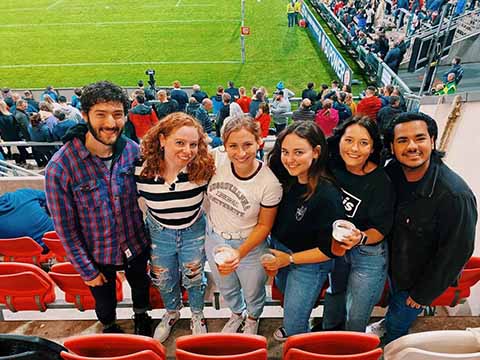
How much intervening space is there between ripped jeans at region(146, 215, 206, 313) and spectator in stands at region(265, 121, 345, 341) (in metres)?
0.45

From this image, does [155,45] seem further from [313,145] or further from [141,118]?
[313,145]

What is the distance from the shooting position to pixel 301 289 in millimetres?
2279

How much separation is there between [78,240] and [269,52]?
44.6 feet

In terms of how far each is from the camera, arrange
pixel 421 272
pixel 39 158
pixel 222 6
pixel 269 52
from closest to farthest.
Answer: pixel 421 272 < pixel 39 158 < pixel 269 52 < pixel 222 6

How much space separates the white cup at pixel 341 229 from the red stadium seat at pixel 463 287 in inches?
41.8

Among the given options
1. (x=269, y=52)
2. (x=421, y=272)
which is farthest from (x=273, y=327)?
(x=269, y=52)

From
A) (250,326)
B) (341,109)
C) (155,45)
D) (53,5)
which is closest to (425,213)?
(250,326)

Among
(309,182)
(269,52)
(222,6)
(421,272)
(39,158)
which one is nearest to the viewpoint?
(309,182)

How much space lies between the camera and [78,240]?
7.29 ft

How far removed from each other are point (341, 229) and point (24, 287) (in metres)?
2.00

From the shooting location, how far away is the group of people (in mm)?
2016

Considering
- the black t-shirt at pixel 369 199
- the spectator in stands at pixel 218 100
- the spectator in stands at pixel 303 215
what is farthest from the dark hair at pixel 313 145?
the spectator in stands at pixel 218 100

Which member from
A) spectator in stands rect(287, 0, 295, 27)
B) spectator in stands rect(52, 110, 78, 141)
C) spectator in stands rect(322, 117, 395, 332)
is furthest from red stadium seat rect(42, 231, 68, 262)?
spectator in stands rect(287, 0, 295, 27)

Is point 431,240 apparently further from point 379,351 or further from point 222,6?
point 222,6
